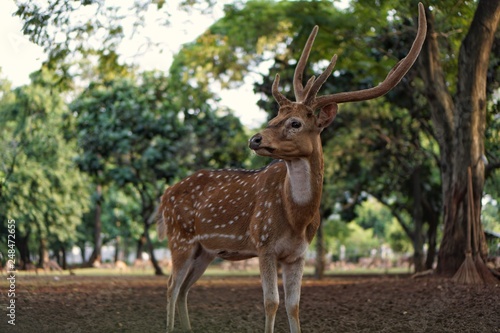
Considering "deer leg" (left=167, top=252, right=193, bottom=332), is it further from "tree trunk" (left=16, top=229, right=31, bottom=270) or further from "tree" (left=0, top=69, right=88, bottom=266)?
"tree" (left=0, top=69, right=88, bottom=266)

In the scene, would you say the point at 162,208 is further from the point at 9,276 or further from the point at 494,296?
the point at 494,296

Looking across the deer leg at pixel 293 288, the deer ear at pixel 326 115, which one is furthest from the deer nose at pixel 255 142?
the deer leg at pixel 293 288

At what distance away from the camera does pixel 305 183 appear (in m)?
6.41

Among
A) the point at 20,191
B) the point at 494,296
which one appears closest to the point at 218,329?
the point at 494,296

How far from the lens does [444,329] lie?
792cm

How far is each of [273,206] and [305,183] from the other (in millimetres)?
464

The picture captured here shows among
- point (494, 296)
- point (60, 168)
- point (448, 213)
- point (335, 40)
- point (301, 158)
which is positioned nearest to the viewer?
point (301, 158)

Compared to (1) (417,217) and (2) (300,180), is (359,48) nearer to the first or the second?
(1) (417,217)

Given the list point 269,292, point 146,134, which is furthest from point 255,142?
point 146,134

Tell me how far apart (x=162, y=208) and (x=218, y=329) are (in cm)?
150

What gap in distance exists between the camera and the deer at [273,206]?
6.25 m

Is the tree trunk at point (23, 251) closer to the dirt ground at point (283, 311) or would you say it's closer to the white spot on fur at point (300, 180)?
the dirt ground at point (283, 311)

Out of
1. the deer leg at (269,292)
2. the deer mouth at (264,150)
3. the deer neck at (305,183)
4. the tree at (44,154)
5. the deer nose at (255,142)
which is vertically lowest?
the deer leg at (269,292)

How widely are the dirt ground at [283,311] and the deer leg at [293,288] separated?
5.23 feet
